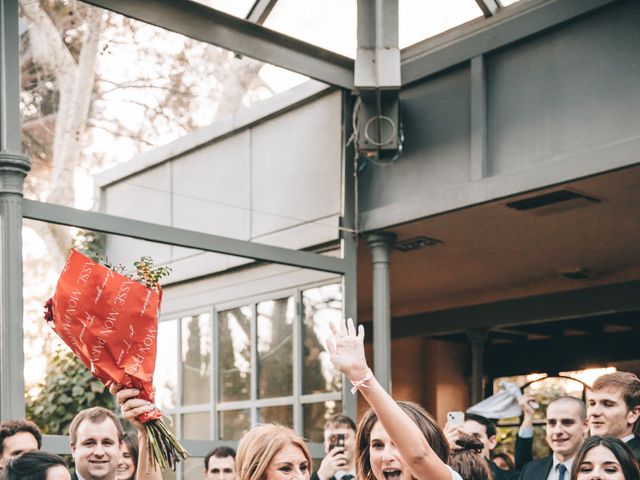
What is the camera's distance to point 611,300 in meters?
11.8

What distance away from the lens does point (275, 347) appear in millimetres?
9148

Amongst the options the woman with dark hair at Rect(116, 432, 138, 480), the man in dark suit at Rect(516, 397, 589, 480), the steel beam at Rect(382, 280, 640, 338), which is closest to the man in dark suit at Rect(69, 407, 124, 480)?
the woman with dark hair at Rect(116, 432, 138, 480)

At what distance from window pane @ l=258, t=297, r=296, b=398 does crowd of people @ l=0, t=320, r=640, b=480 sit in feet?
6.93

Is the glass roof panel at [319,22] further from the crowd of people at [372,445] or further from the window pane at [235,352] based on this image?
the crowd of people at [372,445]

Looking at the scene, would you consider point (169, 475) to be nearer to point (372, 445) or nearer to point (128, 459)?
point (128, 459)

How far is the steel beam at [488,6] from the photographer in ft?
27.2

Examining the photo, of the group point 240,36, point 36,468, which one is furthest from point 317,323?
point 36,468

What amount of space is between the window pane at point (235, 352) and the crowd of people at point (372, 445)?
2.11 meters

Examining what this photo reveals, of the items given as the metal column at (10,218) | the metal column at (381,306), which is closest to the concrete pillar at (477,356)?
the metal column at (381,306)

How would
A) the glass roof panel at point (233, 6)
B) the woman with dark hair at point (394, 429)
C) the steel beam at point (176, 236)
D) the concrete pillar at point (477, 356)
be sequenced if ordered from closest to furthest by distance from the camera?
the woman with dark hair at point (394, 429), the steel beam at point (176, 236), the glass roof panel at point (233, 6), the concrete pillar at point (477, 356)

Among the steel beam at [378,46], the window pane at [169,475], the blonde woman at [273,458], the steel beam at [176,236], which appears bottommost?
the window pane at [169,475]

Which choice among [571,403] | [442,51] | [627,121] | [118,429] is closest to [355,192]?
[442,51]

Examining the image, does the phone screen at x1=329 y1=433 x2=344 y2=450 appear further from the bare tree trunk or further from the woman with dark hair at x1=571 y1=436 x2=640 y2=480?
the bare tree trunk

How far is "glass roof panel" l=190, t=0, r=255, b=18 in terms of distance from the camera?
8.23 m
